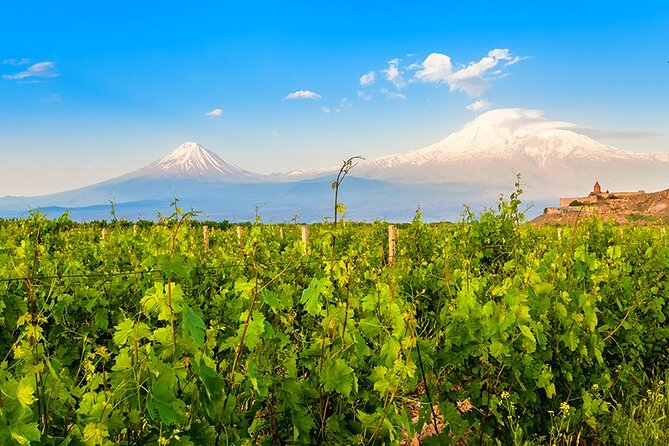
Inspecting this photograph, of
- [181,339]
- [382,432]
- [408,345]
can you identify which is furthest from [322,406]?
[181,339]

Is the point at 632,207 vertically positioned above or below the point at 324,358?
below

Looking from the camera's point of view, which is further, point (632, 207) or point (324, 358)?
point (632, 207)

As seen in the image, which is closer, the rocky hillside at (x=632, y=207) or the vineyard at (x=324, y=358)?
the vineyard at (x=324, y=358)

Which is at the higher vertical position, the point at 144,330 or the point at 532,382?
the point at 144,330

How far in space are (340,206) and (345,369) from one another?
31.0 inches

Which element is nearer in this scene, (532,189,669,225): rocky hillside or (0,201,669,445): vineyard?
(0,201,669,445): vineyard

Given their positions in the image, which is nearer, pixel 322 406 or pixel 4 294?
pixel 322 406

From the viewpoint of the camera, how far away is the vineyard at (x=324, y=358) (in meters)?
2.15

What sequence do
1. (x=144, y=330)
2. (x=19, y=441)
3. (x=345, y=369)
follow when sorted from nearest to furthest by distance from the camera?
(x=19, y=441)
(x=144, y=330)
(x=345, y=369)

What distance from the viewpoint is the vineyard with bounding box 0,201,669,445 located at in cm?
215

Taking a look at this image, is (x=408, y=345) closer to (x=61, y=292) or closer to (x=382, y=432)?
(x=382, y=432)

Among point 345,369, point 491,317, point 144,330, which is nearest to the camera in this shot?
point 144,330

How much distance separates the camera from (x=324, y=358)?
2699 mm

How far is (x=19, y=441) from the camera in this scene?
1.69 m
